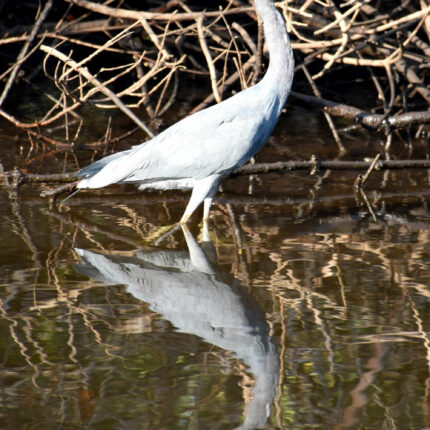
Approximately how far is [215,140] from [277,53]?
2.59 feet

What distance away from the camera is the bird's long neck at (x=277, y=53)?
579cm

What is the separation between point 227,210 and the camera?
257 inches

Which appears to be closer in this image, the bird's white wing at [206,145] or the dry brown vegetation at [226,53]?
the bird's white wing at [206,145]

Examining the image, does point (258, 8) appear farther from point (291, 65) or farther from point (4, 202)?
point (4, 202)

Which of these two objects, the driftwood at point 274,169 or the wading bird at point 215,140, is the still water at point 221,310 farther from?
the wading bird at point 215,140

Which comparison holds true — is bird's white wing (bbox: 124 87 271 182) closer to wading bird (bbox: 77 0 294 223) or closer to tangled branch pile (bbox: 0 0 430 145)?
wading bird (bbox: 77 0 294 223)

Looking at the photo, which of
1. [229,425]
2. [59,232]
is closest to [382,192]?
[59,232]

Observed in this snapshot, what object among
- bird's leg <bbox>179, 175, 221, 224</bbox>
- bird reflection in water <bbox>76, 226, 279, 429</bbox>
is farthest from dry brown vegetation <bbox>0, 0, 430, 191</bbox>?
bird reflection in water <bbox>76, 226, 279, 429</bbox>

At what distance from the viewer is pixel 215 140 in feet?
19.1

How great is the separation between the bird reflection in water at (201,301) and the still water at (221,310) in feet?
0.04

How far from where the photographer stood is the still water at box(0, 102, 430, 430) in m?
3.32

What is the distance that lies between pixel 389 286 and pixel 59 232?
96.3 inches

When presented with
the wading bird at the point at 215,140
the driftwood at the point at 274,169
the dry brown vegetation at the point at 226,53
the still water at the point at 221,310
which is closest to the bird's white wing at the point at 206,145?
the wading bird at the point at 215,140

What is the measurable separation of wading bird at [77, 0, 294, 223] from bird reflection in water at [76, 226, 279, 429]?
50 cm
